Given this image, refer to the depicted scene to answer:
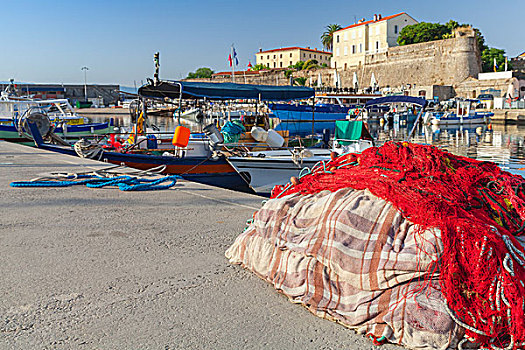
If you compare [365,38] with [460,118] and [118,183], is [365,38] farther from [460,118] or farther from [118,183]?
[118,183]

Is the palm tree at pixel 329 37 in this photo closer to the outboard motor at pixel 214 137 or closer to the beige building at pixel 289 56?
the beige building at pixel 289 56

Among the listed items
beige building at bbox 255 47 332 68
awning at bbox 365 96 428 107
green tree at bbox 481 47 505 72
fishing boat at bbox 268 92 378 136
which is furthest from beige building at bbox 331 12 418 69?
awning at bbox 365 96 428 107

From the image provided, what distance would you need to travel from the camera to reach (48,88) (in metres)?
96.0

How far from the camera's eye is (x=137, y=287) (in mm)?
3186

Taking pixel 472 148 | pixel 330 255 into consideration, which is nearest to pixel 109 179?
pixel 330 255

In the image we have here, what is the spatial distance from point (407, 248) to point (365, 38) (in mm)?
94833

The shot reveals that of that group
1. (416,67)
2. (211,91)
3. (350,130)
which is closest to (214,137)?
(211,91)

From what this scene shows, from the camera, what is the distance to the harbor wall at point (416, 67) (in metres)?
71.6

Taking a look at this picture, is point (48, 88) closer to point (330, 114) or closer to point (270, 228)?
point (330, 114)

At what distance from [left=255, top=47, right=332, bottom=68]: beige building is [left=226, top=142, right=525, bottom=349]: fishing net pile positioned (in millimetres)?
121520

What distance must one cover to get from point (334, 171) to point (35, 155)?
9.28 metres

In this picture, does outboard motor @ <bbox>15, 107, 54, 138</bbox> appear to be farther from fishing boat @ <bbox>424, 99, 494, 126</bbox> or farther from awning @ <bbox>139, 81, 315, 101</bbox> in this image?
fishing boat @ <bbox>424, 99, 494, 126</bbox>

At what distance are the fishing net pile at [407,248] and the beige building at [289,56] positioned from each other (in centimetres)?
12152

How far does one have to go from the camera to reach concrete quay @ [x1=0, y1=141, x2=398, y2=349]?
2.55m
